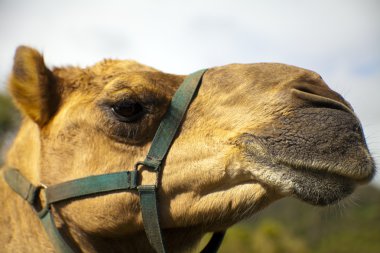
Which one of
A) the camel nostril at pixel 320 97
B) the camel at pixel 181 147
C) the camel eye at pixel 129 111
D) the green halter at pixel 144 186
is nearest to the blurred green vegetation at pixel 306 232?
the camel at pixel 181 147

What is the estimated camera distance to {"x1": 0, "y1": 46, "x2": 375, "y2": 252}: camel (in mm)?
2797

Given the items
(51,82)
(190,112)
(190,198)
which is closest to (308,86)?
(190,112)

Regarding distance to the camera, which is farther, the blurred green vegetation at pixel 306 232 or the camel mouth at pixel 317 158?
the blurred green vegetation at pixel 306 232

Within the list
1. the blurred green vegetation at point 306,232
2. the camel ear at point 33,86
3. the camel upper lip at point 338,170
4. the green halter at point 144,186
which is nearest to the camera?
the camel upper lip at point 338,170

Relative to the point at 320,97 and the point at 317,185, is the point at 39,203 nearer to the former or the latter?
the point at 317,185

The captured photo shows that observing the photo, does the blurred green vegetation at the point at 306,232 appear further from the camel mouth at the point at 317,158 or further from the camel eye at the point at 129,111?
the camel mouth at the point at 317,158

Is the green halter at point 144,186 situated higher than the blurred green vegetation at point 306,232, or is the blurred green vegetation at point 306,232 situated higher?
the green halter at point 144,186

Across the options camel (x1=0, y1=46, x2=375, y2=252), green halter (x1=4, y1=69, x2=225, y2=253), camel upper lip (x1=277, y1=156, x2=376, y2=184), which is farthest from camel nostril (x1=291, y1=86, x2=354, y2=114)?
green halter (x1=4, y1=69, x2=225, y2=253)

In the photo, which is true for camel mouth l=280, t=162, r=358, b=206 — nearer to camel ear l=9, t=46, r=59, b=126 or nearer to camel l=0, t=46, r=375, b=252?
camel l=0, t=46, r=375, b=252

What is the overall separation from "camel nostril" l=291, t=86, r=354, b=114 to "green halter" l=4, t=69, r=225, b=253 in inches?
32.5

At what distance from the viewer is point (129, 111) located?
10.9ft

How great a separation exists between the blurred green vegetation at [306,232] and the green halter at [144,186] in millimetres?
16595

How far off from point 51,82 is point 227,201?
1794mm

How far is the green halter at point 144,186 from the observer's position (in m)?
3.16
